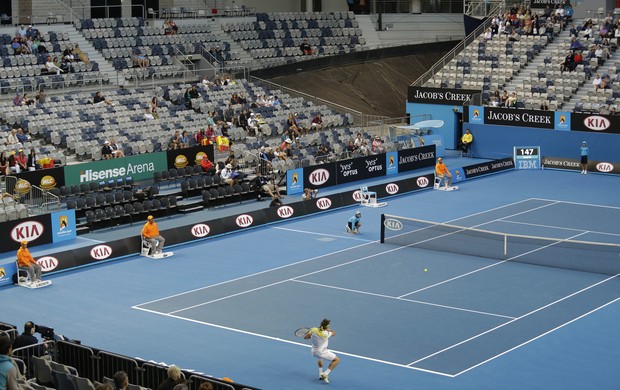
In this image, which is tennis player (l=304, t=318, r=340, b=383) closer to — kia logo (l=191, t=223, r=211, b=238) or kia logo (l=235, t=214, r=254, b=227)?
kia logo (l=191, t=223, r=211, b=238)

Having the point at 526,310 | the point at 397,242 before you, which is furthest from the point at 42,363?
the point at 397,242

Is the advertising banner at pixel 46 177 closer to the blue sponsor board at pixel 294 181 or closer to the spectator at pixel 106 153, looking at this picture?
the spectator at pixel 106 153

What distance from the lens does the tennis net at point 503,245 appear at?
34.1m

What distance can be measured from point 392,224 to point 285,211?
4817 millimetres

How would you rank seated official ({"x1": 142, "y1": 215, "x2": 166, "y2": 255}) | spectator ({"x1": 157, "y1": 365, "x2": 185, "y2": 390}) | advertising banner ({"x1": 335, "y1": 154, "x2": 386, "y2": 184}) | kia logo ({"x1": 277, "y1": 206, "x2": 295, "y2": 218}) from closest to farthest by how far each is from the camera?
spectator ({"x1": 157, "y1": 365, "x2": 185, "y2": 390})
seated official ({"x1": 142, "y1": 215, "x2": 166, "y2": 255})
kia logo ({"x1": 277, "y1": 206, "x2": 295, "y2": 218})
advertising banner ({"x1": 335, "y1": 154, "x2": 386, "y2": 184})

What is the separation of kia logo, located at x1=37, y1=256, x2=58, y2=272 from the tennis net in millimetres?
11198

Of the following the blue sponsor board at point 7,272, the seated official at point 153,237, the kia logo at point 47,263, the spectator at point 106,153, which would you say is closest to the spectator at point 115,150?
the spectator at point 106,153

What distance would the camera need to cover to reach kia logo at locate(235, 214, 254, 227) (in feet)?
129

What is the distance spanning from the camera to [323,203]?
4256cm

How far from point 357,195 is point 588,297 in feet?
49.4

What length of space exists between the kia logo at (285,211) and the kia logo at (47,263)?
10158 millimetres

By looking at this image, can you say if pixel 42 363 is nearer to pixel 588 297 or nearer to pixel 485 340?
pixel 485 340

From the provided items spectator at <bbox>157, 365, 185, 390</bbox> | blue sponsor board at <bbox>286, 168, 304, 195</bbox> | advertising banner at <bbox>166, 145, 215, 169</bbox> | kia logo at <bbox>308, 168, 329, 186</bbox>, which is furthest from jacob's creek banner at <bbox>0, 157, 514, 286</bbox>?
spectator at <bbox>157, 365, 185, 390</bbox>

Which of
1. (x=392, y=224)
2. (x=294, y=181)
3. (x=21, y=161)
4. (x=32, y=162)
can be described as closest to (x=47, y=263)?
(x=21, y=161)
